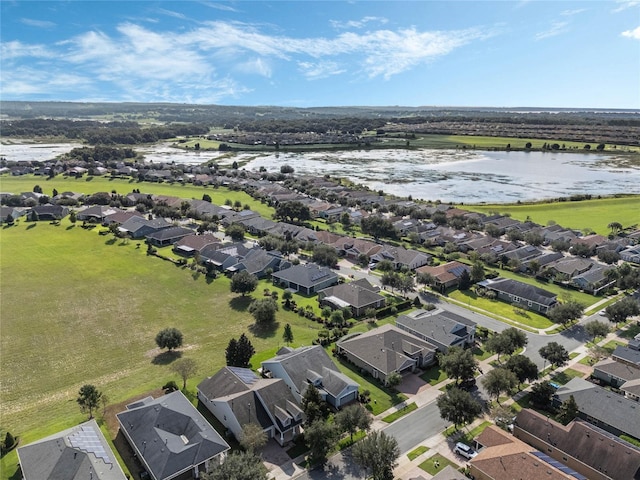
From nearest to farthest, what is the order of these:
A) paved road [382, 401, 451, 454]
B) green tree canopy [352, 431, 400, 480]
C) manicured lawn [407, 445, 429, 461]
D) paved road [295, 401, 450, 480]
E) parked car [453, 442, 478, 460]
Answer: green tree canopy [352, 431, 400, 480] → paved road [295, 401, 450, 480] → parked car [453, 442, 478, 460] → manicured lawn [407, 445, 429, 461] → paved road [382, 401, 451, 454]

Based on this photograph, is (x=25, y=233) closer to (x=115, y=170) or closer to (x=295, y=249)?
(x=295, y=249)

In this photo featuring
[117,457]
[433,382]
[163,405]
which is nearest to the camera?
[117,457]

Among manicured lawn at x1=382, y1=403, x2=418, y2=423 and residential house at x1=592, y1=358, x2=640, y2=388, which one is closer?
manicured lawn at x1=382, y1=403, x2=418, y2=423

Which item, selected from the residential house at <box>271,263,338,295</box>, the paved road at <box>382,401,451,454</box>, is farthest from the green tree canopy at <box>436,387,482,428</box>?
the residential house at <box>271,263,338,295</box>

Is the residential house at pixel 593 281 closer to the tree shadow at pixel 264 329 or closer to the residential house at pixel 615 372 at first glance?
the residential house at pixel 615 372

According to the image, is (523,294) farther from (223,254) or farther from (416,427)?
(223,254)

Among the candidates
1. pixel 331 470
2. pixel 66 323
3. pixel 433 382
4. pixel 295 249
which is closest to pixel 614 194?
pixel 295 249

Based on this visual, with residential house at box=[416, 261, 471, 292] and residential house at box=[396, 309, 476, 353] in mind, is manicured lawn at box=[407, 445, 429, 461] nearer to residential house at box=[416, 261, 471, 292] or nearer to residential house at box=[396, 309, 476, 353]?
residential house at box=[396, 309, 476, 353]
